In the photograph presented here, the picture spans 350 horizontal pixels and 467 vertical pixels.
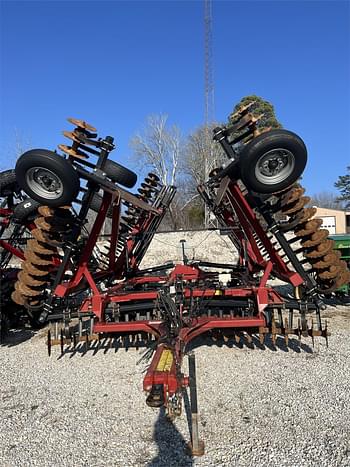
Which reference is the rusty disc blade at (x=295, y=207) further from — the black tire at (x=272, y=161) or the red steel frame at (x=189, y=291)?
the black tire at (x=272, y=161)

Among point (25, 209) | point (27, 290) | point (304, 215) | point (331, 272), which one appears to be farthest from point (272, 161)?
point (25, 209)

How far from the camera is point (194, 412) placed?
335 cm

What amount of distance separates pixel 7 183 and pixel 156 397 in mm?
7434

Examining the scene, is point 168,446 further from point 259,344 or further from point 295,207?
point 295,207

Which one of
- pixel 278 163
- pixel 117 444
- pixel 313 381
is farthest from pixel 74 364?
pixel 278 163

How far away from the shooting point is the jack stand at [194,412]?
3.35 m

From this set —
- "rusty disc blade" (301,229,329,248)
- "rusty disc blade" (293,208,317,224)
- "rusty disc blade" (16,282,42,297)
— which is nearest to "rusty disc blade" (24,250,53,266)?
"rusty disc blade" (16,282,42,297)

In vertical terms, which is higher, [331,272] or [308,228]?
[308,228]

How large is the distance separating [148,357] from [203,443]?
9.97 feet

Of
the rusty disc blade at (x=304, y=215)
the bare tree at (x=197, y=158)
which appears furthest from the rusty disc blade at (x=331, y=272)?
the bare tree at (x=197, y=158)

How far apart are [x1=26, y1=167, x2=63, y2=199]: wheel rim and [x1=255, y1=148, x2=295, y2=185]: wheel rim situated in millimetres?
3126

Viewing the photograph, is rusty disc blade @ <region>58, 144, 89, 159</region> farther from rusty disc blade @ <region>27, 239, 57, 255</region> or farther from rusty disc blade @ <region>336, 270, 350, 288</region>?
rusty disc blade @ <region>336, 270, 350, 288</region>

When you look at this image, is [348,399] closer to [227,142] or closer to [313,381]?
[313,381]

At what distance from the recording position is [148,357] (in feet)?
22.1
